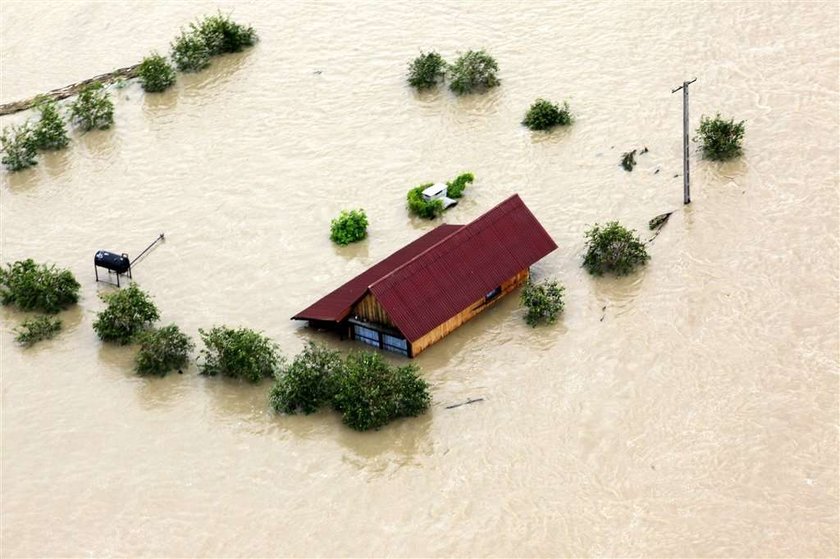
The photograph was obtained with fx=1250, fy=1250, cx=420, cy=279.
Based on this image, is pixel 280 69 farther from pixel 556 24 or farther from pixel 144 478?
pixel 144 478

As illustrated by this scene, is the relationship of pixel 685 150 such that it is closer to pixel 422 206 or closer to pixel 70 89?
pixel 422 206

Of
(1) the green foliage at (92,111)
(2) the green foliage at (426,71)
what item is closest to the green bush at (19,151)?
(1) the green foliage at (92,111)

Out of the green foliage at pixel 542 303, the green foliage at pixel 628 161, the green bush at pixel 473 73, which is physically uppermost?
the green bush at pixel 473 73

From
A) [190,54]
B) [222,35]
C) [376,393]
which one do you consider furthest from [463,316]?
[222,35]

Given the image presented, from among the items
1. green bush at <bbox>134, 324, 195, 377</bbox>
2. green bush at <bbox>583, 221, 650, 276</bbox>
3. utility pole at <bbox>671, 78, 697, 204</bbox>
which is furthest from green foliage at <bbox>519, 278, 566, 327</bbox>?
green bush at <bbox>134, 324, 195, 377</bbox>

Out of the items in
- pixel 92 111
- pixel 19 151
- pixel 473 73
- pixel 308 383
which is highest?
pixel 92 111

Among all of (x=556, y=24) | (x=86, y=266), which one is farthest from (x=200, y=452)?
(x=556, y=24)

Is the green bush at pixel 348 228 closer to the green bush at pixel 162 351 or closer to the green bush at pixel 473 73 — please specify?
the green bush at pixel 162 351
